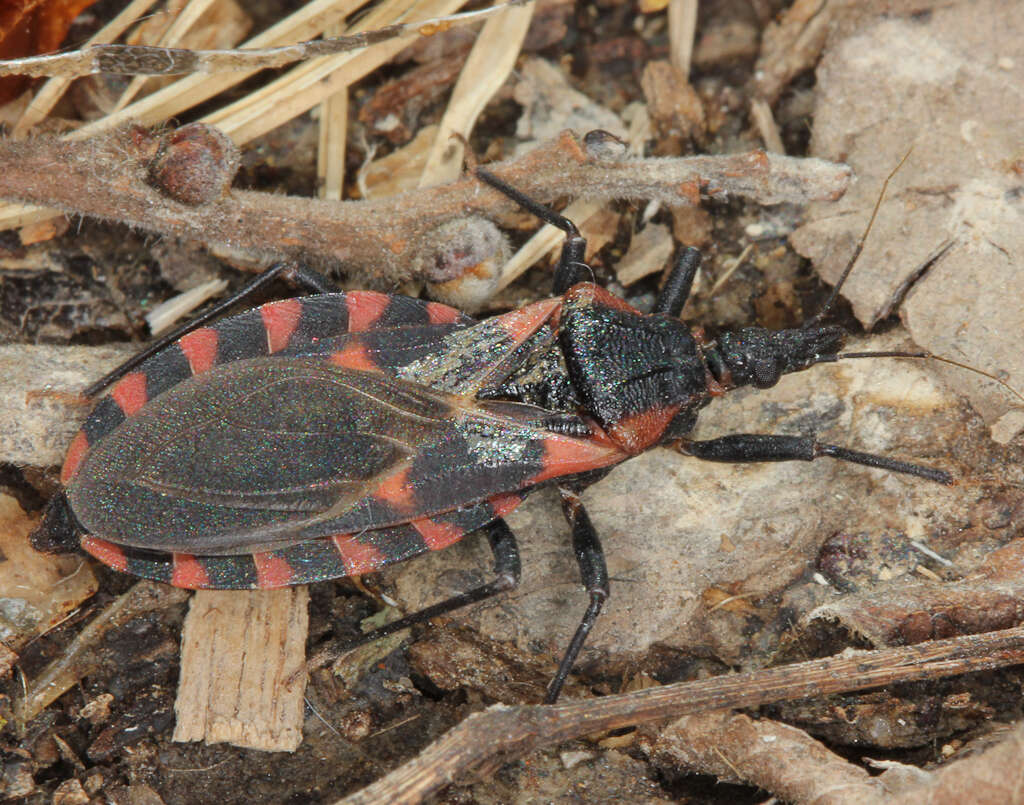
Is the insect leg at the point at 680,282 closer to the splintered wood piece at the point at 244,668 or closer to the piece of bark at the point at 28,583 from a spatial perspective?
the splintered wood piece at the point at 244,668

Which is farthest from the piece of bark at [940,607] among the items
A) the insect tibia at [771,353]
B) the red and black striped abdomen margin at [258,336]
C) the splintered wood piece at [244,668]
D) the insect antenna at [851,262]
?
the splintered wood piece at [244,668]

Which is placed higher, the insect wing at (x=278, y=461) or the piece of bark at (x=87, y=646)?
the insect wing at (x=278, y=461)

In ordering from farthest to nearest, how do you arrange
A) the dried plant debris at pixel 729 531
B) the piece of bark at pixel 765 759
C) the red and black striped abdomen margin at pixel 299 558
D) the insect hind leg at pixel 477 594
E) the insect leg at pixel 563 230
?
the insect leg at pixel 563 230
the dried plant debris at pixel 729 531
the insect hind leg at pixel 477 594
the red and black striped abdomen margin at pixel 299 558
the piece of bark at pixel 765 759

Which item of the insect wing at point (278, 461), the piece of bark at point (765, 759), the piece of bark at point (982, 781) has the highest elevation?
the insect wing at point (278, 461)

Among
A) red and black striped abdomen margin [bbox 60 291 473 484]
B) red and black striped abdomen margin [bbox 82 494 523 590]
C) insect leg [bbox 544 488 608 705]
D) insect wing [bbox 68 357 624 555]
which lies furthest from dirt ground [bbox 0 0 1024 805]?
insect wing [bbox 68 357 624 555]

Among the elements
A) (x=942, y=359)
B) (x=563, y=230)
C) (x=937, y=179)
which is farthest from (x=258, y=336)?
(x=937, y=179)

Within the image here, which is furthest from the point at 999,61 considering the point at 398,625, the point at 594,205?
the point at 398,625
